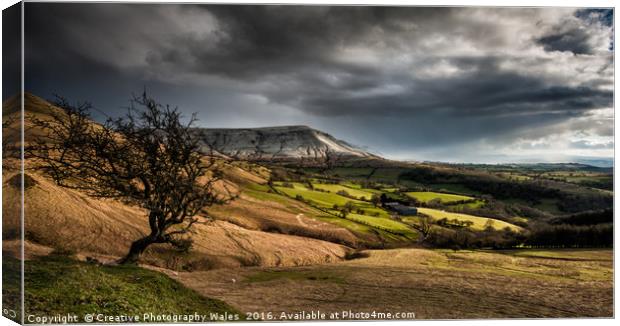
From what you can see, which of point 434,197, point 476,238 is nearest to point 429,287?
point 476,238

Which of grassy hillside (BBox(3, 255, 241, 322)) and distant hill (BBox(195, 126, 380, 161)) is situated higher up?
distant hill (BBox(195, 126, 380, 161))

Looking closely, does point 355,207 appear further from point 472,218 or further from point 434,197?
point 472,218

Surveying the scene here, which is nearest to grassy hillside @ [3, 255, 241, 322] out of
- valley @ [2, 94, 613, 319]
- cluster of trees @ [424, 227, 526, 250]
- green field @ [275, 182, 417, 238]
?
valley @ [2, 94, 613, 319]

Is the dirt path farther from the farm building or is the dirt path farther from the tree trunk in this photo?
the farm building

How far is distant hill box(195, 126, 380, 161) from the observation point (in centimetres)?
1027

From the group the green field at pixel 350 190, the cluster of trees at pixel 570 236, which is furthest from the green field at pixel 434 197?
the cluster of trees at pixel 570 236

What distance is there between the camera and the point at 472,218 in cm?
1120

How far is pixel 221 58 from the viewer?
1005 centimetres

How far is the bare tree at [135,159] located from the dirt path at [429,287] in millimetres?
1639

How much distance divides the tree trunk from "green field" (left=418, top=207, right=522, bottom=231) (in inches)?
267

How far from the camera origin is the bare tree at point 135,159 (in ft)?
29.8

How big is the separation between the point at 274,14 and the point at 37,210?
6.61 meters

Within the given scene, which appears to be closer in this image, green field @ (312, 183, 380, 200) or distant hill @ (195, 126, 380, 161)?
distant hill @ (195, 126, 380, 161)

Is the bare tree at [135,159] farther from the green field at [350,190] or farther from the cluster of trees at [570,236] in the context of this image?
the cluster of trees at [570,236]
